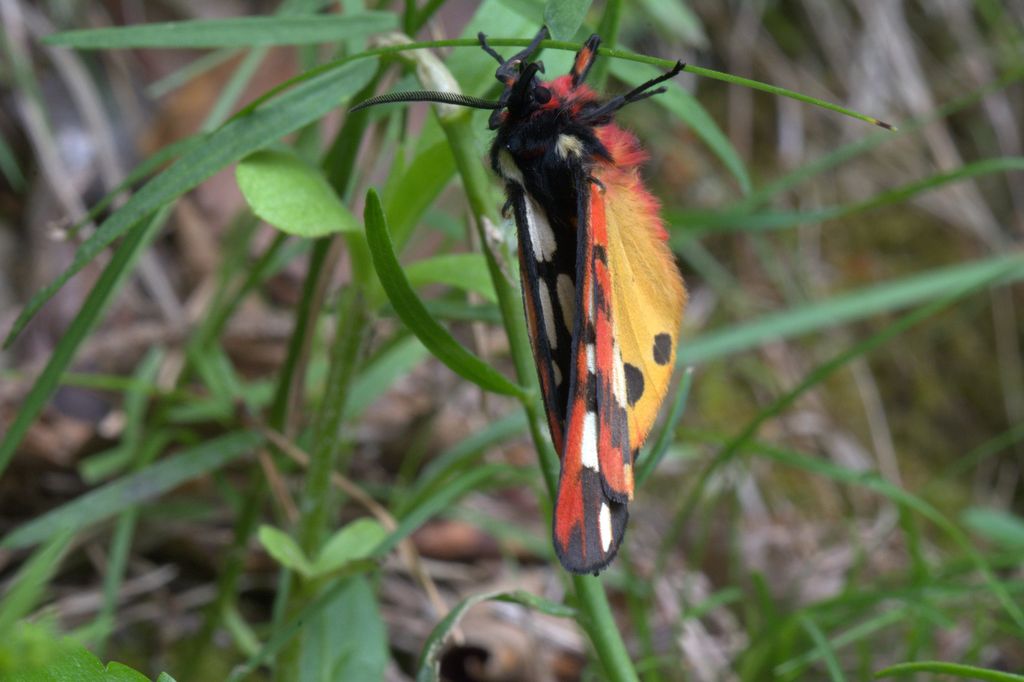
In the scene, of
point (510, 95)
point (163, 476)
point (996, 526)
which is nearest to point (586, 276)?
point (510, 95)

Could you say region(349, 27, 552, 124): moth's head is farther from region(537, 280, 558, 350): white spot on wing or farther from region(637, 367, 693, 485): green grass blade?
region(637, 367, 693, 485): green grass blade

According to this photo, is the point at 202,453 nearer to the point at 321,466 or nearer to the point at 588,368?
the point at 321,466

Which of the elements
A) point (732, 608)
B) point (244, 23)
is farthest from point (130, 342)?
point (732, 608)

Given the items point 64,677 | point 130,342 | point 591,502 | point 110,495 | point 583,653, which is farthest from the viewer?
point 130,342

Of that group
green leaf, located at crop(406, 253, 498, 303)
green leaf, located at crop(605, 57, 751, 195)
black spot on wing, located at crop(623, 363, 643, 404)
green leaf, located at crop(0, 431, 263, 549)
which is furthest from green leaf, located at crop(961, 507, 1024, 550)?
green leaf, located at crop(0, 431, 263, 549)

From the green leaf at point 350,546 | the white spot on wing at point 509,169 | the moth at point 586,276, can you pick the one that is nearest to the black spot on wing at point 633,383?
the moth at point 586,276

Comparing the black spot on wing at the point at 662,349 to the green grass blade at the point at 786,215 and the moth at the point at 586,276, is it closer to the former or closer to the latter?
the moth at the point at 586,276
